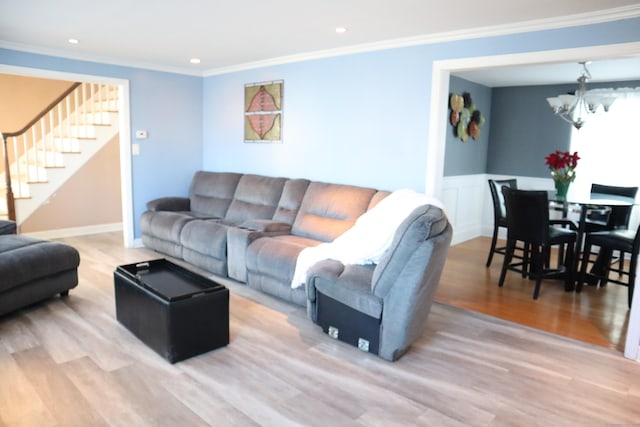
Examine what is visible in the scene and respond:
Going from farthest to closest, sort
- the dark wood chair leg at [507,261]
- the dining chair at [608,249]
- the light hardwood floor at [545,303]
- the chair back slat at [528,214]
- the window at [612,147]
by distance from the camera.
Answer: the window at [612,147]
the dark wood chair leg at [507,261]
the chair back slat at [528,214]
the dining chair at [608,249]
the light hardwood floor at [545,303]

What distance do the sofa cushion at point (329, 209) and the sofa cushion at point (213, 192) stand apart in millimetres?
1280

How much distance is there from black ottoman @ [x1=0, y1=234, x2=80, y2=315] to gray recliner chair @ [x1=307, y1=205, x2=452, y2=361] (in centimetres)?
214

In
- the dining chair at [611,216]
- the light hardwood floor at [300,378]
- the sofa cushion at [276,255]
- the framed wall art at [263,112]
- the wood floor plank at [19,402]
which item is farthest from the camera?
the framed wall art at [263,112]

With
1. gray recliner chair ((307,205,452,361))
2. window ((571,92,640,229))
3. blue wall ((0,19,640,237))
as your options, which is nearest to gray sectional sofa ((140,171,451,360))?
gray recliner chair ((307,205,452,361))

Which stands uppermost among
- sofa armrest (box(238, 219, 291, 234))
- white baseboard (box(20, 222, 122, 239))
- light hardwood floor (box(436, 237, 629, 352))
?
sofa armrest (box(238, 219, 291, 234))

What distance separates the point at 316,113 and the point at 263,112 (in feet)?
2.79

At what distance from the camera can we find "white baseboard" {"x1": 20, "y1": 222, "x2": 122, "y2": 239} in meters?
5.77

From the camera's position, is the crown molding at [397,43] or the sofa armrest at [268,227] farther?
the sofa armrest at [268,227]

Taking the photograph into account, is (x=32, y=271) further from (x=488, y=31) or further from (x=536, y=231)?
(x=536, y=231)

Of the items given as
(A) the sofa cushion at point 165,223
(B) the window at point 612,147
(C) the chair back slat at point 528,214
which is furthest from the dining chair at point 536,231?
(A) the sofa cushion at point 165,223

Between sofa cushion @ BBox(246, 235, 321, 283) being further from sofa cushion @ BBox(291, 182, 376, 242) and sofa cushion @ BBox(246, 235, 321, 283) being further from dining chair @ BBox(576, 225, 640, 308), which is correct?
dining chair @ BBox(576, 225, 640, 308)

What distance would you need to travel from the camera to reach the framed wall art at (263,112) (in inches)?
199

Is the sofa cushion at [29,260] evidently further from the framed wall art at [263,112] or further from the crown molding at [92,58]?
the framed wall art at [263,112]

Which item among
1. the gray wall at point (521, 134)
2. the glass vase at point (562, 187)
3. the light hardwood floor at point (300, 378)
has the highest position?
the gray wall at point (521, 134)
